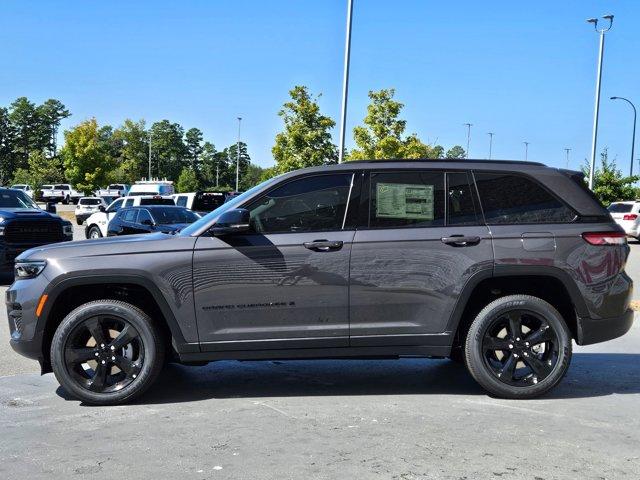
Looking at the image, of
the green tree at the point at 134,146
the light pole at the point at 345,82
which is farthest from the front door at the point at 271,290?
the green tree at the point at 134,146

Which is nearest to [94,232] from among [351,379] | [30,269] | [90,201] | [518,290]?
[90,201]

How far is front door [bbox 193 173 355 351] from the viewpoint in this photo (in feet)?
17.0

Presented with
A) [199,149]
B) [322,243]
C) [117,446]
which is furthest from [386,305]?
[199,149]

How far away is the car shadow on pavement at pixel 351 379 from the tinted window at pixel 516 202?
142cm

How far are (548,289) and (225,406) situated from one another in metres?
2.71

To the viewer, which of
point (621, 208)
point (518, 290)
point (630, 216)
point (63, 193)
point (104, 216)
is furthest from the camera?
point (63, 193)

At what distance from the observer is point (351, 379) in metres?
6.16

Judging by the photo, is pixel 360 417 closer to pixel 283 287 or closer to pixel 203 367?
pixel 283 287

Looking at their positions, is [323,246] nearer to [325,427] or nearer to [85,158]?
[325,427]

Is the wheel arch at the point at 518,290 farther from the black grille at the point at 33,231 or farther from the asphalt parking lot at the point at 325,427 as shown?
the black grille at the point at 33,231

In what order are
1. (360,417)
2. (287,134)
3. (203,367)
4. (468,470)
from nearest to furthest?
(468,470), (360,417), (203,367), (287,134)

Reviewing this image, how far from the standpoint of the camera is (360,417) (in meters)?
4.98

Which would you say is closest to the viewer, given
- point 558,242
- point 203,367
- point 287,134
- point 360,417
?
point 360,417

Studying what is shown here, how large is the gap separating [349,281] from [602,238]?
6.53 ft
